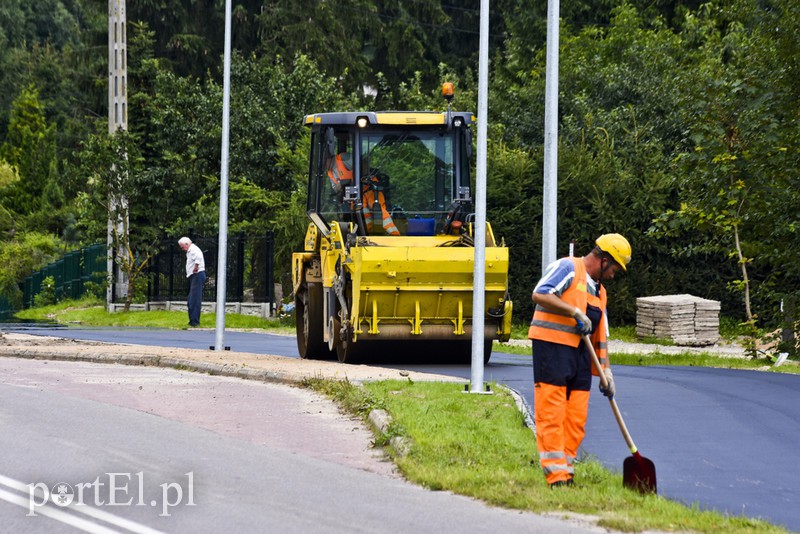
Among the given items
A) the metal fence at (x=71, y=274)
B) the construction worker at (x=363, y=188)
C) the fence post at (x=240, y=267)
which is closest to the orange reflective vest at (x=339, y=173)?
the construction worker at (x=363, y=188)

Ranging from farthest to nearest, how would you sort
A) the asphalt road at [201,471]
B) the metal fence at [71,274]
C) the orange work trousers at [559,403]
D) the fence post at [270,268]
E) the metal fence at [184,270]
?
the metal fence at [71,274]
the metal fence at [184,270]
the fence post at [270,268]
the orange work trousers at [559,403]
the asphalt road at [201,471]

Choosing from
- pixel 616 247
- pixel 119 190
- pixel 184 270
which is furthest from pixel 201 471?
pixel 119 190

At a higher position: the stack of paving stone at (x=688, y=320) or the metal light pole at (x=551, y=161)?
the metal light pole at (x=551, y=161)

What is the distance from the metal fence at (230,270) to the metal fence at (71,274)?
374 centimetres

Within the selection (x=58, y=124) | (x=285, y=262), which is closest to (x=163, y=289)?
(x=285, y=262)

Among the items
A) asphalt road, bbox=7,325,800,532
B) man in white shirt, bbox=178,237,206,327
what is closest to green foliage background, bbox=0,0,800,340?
man in white shirt, bbox=178,237,206,327

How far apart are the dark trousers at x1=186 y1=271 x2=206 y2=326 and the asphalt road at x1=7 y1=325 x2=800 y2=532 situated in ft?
39.4

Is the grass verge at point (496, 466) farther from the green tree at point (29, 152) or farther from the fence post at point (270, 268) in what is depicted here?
the green tree at point (29, 152)

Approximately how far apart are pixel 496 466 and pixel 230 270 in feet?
85.0

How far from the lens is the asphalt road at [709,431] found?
9.39 m

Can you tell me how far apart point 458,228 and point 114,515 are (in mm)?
12214

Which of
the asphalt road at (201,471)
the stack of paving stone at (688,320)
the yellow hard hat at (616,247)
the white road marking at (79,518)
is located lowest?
the white road marking at (79,518)

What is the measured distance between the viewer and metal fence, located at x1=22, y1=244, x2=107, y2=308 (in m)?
42.3

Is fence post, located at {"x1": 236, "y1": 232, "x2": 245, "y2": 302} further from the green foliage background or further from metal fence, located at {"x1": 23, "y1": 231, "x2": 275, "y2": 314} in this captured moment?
the green foliage background
